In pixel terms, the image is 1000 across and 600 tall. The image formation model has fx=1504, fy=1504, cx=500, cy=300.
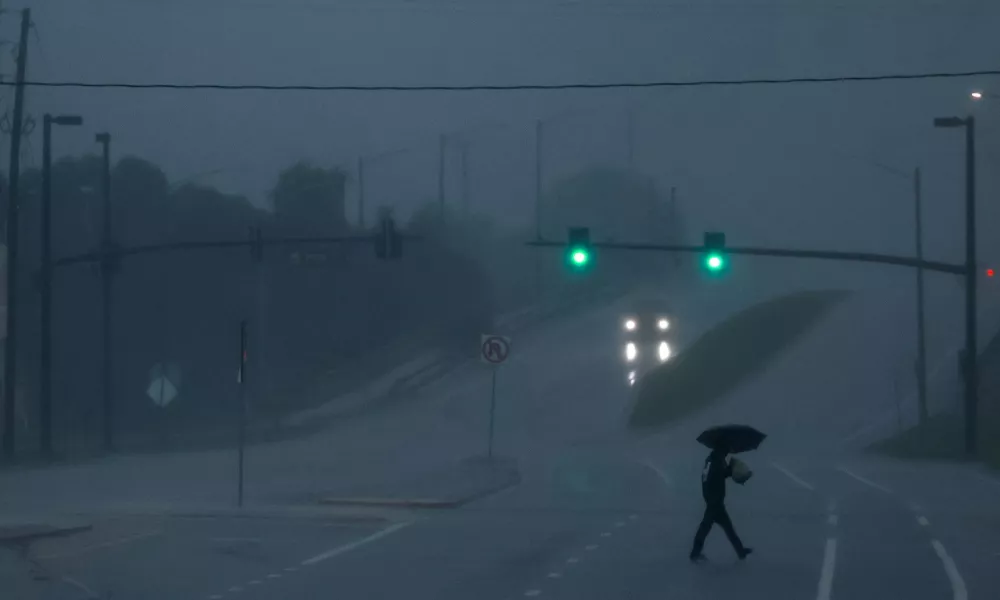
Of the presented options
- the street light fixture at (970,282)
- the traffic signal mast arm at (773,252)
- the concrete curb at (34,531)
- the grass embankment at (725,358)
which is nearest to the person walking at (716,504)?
the concrete curb at (34,531)

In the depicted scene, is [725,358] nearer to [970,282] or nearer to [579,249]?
[970,282]

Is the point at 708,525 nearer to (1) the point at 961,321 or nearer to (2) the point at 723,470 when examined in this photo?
(2) the point at 723,470

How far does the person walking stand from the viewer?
18547 millimetres

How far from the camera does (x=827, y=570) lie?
699 inches

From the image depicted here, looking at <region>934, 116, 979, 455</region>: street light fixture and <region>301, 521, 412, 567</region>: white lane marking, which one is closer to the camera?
<region>301, 521, 412, 567</region>: white lane marking

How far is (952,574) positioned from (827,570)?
142 cm

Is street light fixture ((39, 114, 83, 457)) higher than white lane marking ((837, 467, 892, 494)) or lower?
higher

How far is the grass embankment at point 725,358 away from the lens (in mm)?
73050

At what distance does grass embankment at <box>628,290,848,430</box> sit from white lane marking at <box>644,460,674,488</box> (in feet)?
72.3

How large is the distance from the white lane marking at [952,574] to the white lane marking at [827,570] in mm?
1293

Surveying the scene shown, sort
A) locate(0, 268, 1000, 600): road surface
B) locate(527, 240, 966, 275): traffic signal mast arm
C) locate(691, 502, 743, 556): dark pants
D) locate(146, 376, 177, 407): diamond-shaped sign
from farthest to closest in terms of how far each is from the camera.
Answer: locate(146, 376, 177, 407): diamond-shaped sign → locate(527, 240, 966, 275): traffic signal mast arm → locate(691, 502, 743, 556): dark pants → locate(0, 268, 1000, 600): road surface

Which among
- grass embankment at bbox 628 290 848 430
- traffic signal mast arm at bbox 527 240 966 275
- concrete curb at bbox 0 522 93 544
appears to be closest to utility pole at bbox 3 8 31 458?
traffic signal mast arm at bbox 527 240 966 275

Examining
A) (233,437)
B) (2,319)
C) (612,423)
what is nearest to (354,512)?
(2,319)

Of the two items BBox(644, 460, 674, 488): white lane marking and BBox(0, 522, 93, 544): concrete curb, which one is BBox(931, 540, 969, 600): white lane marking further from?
BBox(644, 460, 674, 488): white lane marking
